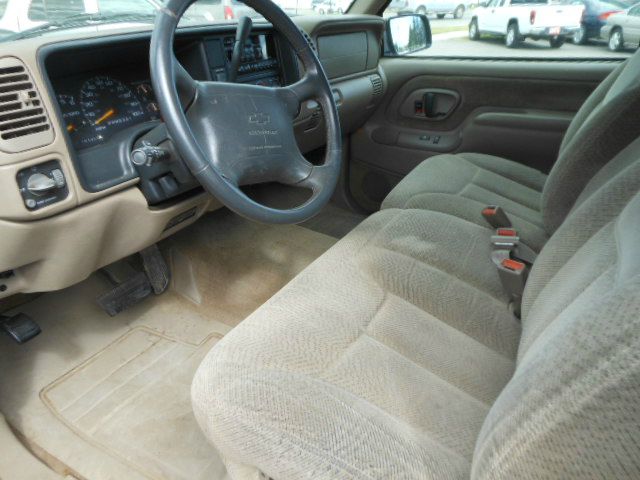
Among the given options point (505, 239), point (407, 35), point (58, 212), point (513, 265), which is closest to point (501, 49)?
point (407, 35)

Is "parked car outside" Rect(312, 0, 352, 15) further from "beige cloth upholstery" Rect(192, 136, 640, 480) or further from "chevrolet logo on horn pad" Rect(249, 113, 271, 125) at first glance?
"beige cloth upholstery" Rect(192, 136, 640, 480)

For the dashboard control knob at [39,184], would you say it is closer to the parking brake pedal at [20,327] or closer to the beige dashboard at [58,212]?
the beige dashboard at [58,212]

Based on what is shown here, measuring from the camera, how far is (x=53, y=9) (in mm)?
1248

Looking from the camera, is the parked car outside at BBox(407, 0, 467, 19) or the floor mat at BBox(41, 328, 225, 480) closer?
the floor mat at BBox(41, 328, 225, 480)

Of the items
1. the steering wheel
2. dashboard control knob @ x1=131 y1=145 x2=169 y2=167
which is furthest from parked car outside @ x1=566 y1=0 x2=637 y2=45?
dashboard control knob @ x1=131 y1=145 x2=169 y2=167

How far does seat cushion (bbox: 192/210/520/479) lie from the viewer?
26.6 inches

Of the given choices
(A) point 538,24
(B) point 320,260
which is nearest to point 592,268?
(B) point 320,260

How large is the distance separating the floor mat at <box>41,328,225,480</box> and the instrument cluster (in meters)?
0.67

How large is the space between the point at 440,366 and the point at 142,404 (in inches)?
34.7

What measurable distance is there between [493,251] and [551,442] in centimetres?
81

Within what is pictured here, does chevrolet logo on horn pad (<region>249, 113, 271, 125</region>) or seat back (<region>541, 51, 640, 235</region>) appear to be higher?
chevrolet logo on horn pad (<region>249, 113, 271, 125</region>)

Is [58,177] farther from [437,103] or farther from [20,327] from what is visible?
[437,103]

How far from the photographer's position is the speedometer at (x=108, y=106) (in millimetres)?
1199

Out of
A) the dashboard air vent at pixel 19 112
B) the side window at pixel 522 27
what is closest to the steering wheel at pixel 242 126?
the dashboard air vent at pixel 19 112
